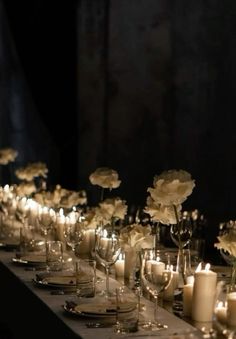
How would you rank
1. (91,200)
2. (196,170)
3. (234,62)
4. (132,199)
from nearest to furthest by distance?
(234,62), (196,170), (132,199), (91,200)

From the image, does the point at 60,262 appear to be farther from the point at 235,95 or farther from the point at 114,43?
the point at 114,43

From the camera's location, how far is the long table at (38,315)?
2760 mm

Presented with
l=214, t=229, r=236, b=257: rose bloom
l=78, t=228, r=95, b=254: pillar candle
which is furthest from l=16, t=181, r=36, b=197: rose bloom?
l=214, t=229, r=236, b=257: rose bloom

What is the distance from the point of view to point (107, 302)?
3.07 meters

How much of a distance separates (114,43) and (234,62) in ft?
8.27

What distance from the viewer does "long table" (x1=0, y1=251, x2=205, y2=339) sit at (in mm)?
2760

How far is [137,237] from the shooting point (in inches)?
130

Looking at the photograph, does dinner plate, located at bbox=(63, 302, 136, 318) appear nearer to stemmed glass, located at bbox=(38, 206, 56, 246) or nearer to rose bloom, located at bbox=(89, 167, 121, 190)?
rose bloom, located at bbox=(89, 167, 121, 190)

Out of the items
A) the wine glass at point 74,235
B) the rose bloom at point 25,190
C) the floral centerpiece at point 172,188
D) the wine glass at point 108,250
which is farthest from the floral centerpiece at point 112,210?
the rose bloom at point 25,190

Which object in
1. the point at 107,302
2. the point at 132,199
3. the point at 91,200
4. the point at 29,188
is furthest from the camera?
the point at 91,200

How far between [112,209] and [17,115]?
24.8 ft

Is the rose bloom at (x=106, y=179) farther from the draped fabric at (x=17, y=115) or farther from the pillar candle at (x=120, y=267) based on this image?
Answer: the draped fabric at (x=17, y=115)

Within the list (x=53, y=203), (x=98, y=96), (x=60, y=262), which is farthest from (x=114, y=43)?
(x=60, y=262)

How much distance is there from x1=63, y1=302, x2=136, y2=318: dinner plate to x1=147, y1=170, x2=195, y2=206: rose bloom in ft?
1.39
